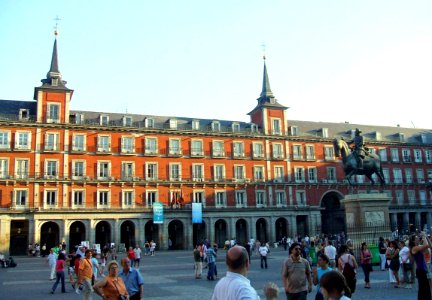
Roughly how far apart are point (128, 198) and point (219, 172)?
1221 cm

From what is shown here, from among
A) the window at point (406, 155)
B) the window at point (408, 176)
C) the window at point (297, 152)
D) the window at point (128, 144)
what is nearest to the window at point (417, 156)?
the window at point (406, 155)

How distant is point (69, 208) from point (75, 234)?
14.6ft

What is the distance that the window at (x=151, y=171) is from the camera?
176ft

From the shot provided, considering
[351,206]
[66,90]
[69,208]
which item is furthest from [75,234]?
[351,206]

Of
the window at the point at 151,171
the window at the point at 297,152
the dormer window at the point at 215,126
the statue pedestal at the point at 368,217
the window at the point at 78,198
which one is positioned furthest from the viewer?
the window at the point at 297,152

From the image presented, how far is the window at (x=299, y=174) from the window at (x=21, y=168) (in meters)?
34.2

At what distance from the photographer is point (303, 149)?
62.1 metres

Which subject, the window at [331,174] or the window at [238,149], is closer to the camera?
the window at [238,149]

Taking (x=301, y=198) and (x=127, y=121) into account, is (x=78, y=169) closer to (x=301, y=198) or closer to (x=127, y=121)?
(x=127, y=121)

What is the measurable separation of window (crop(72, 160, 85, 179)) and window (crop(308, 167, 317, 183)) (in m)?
30.4

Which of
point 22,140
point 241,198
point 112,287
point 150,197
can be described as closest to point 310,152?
point 241,198

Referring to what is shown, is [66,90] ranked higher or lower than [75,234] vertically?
higher

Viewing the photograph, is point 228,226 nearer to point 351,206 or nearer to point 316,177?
point 316,177

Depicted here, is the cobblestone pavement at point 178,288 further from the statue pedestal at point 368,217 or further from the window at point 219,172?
the window at point 219,172
